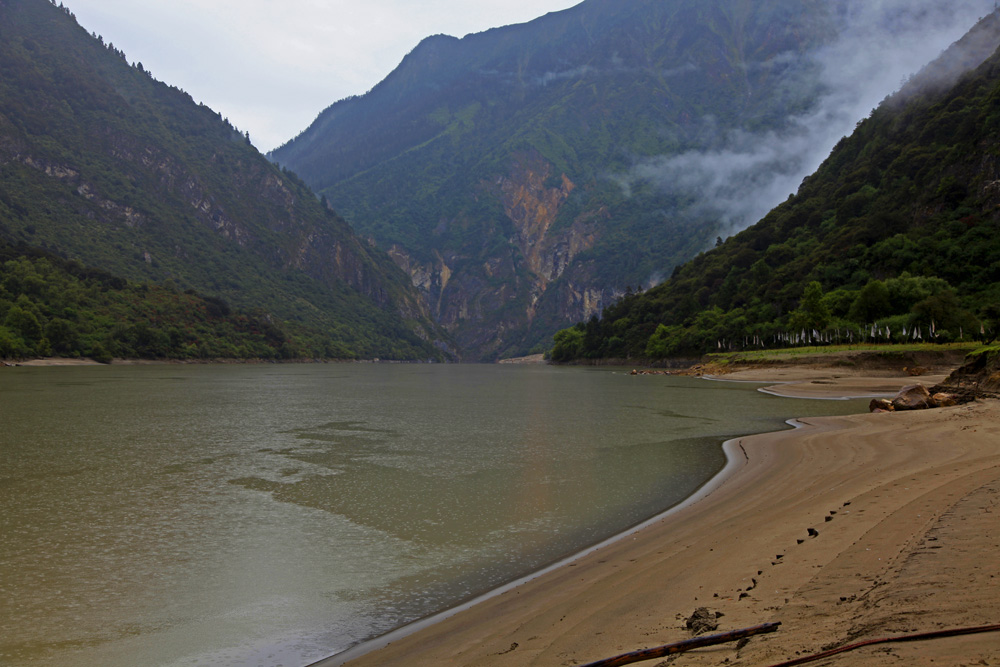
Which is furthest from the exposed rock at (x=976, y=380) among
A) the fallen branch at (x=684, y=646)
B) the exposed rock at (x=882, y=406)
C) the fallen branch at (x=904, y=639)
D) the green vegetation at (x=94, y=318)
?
the green vegetation at (x=94, y=318)

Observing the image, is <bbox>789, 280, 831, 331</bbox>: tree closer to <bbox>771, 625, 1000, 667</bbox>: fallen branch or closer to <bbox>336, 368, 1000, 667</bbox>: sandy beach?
<bbox>336, 368, 1000, 667</bbox>: sandy beach

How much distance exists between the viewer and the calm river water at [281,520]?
921 cm

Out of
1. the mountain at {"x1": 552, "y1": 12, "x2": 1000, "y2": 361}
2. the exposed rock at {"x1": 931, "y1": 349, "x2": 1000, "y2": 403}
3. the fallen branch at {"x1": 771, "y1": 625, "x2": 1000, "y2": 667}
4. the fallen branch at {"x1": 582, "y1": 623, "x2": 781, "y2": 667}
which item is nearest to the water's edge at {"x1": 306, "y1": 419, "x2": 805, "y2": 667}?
the fallen branch at {"x1": 582, "y1": 623, "x2": 781, "y2": 667}

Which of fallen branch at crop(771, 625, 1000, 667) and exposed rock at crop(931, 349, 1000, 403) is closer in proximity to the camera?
fallen branch at crop(771, 625, 1000, 667)

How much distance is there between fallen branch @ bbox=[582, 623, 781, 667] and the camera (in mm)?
6176

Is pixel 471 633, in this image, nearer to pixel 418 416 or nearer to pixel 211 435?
pixel 211 435

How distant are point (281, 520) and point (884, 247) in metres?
125

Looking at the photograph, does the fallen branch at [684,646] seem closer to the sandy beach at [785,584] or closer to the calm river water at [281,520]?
the sandy beach at [785,584]

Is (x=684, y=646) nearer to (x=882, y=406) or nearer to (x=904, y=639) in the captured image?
(x=904, y=639)

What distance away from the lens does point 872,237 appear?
401 ft

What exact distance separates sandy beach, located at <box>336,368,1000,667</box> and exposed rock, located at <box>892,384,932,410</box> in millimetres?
18426

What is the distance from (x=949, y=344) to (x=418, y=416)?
67.5 metres

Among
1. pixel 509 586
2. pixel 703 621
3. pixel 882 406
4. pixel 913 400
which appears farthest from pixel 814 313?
pixel 703 621

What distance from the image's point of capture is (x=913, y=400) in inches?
1280
